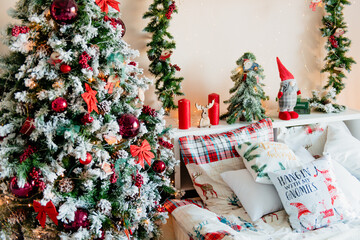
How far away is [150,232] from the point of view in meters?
1.60

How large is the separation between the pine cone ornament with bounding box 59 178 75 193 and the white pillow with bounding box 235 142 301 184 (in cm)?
97

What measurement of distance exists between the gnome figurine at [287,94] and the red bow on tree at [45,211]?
5.19ft

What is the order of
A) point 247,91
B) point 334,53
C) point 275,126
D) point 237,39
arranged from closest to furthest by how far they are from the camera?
1. point 247,91
2. point 275,126
3. point 237,39
4. point 334,53

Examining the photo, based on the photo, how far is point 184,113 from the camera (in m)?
1.97

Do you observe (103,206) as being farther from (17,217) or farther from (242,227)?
(242,227)

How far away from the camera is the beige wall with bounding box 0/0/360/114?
7.18 ft

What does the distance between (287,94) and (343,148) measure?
1.68ft

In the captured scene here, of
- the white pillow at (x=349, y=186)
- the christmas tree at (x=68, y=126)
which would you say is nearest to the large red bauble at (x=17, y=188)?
the christmas tree at (x=68, y=126)

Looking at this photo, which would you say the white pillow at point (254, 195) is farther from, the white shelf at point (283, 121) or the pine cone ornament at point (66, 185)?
the pine cone ornament at point (66, 185)

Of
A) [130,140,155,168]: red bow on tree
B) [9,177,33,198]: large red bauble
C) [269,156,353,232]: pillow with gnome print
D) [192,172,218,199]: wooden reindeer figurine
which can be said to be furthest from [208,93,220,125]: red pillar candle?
[9,177,33,198]: large red bauble

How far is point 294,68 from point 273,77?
229 mm

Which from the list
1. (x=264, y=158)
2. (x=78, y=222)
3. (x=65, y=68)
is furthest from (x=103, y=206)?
(x=264, y=158)

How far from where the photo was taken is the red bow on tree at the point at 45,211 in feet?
4.21

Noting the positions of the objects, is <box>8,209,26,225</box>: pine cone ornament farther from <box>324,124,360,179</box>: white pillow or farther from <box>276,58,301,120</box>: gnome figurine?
<box>324,124,360,179</box>: white pillow
